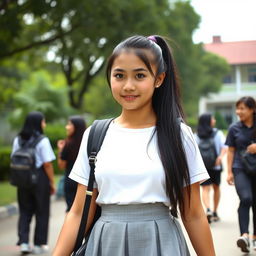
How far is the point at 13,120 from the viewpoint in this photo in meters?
31.2

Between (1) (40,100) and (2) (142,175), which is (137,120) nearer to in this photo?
(2) (142,175)

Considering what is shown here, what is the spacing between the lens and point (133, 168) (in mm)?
2346

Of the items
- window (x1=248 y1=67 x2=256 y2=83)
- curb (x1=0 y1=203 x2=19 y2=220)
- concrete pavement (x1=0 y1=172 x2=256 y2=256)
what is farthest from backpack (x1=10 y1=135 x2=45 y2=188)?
window (x1=248 y1=67 x2=256 y2=83)

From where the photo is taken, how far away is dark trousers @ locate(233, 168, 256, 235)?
6.15 meters

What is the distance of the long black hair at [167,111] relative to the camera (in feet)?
7.77

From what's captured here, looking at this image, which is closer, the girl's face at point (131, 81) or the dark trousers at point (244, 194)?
the girl's face at point (131, 81)

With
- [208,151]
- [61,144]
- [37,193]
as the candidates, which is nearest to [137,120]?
[37,193]

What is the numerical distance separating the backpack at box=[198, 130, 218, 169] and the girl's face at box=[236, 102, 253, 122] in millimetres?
1959

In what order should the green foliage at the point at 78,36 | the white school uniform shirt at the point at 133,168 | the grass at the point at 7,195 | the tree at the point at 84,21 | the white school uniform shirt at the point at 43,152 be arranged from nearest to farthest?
1. the white school uniform shirt at the point at 133,168
2. the white school uniform shirt at the point at 43,152
3. the grass at the point at 7,195
4. the tree at the point at 84,21
5. the green foliage at the point at 78,36

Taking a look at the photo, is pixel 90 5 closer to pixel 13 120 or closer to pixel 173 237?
pixel 173 237

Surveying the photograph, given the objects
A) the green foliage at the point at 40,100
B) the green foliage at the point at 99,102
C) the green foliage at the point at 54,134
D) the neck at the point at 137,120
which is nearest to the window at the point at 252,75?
the neck at the point at 137,120

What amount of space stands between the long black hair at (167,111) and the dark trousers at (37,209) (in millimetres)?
4676

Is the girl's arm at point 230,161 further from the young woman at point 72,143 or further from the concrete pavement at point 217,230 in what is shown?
the young woman at point 72,143

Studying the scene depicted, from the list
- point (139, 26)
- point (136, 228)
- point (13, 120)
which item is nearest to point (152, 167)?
point (136, 228)
